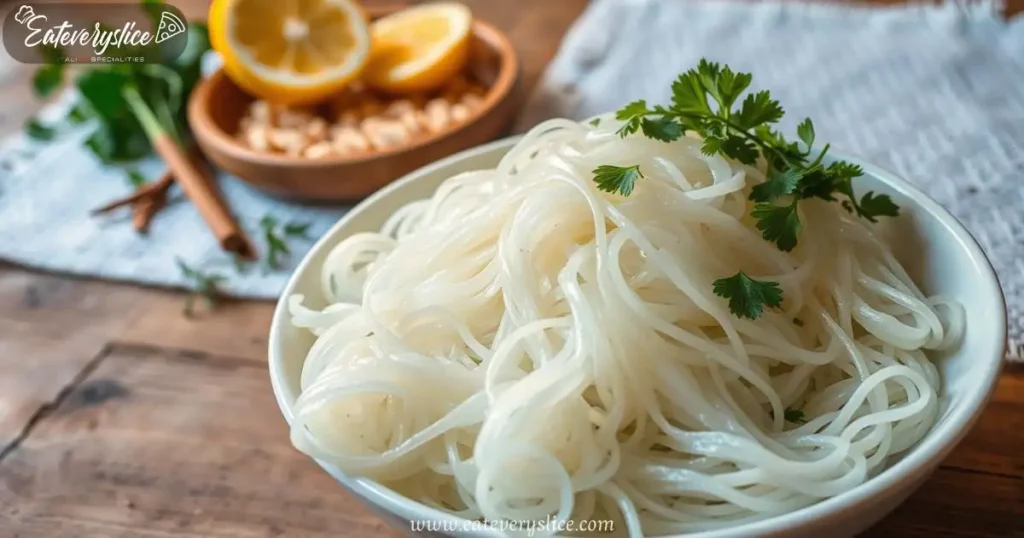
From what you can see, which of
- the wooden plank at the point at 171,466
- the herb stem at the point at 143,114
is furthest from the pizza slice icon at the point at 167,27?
the wooden plank at the point at 171,466

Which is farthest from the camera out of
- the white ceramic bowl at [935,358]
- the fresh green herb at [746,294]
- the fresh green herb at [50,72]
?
the fresh green herb at [50,72]

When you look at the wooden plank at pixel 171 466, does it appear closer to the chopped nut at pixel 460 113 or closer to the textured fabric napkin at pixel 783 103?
the textured fabric napkin at pixel 783 103

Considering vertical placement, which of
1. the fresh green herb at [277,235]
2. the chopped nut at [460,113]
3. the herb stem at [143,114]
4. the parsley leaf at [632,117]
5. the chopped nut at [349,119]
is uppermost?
the parsley leaf at [632,117]

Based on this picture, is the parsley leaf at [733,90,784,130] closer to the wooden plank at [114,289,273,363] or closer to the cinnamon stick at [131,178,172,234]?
the wooden plank at [114,289,273,363]

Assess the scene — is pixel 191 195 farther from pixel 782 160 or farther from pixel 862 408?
pixel 862 408

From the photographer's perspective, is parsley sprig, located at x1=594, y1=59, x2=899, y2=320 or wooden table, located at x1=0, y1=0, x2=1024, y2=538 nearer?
parsley sprig, located at x1=594, y1=59, x2=899, y2=320

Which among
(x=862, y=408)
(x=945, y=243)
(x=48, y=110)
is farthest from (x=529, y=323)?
(x=48, y=110)

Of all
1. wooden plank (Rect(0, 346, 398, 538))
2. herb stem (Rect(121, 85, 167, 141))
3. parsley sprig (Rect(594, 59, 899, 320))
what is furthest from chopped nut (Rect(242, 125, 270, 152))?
parsley sprig (Rect(594, 59, 899, 320))
